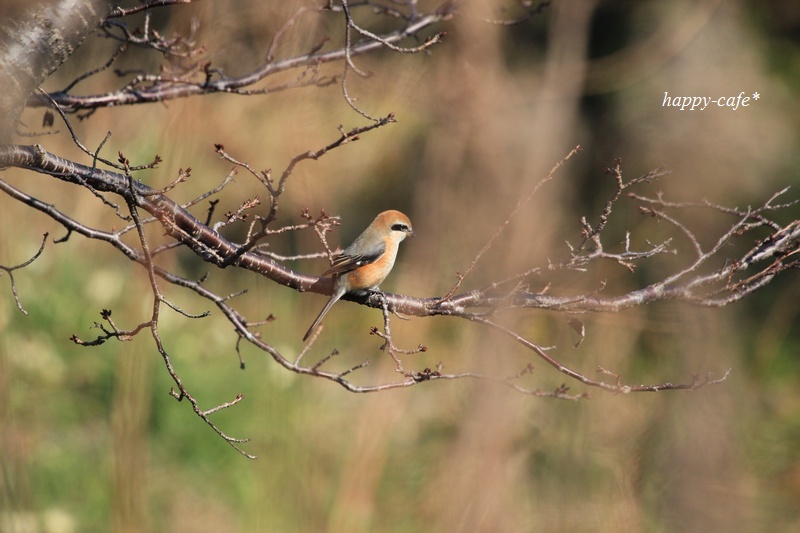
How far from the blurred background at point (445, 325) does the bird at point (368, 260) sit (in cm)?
18

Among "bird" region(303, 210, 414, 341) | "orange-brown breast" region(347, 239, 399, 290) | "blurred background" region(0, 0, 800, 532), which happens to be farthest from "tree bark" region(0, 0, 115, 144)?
"orange-brown breast" region(347, 239, 399, 290)

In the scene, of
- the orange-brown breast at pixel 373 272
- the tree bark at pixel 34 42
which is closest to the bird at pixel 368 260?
the orange-brown breast at pixel 373 272

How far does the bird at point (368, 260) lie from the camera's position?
287cm

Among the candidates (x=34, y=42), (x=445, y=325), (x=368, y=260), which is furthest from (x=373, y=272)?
(x=445, y=325)

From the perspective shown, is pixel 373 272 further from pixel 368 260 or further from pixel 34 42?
pixel 34 42

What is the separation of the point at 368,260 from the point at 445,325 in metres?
3.02

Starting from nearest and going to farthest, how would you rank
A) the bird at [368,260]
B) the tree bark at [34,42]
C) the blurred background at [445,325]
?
the tree bark at [34,42] → the blurred background at [445,325] → the bird at [368,260]

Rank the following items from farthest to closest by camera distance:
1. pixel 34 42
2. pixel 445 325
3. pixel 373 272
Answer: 1. pixel 445 325
2. pixel 373 272
3. pixel 34 42

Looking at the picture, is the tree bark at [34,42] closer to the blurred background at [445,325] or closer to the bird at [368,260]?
the blurred background at [445,325]

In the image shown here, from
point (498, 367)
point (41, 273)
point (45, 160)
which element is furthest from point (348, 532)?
point (41, 273)

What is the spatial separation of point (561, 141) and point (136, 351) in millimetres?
1998

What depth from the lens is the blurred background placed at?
2.44m

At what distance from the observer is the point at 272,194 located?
170 centimetres

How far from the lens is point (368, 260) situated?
3.17 m
